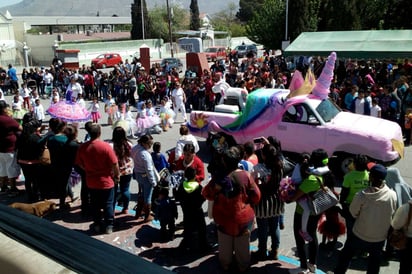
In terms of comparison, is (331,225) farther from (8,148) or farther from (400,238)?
(8,148)

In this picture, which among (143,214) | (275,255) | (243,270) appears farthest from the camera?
(143,214)

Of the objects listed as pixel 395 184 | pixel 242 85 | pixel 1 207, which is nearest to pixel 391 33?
pixel 242 85

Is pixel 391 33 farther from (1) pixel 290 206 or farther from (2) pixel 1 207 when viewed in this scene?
A: (2) pixel 1 207

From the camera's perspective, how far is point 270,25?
3816cm

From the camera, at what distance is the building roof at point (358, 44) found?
19.2m

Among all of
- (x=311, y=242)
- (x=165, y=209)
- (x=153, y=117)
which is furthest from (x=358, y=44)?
(x=311, y=242)

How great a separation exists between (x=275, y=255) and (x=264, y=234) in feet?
1.20

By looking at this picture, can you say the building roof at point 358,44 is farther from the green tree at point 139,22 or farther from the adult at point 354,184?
the green tree at point 139,22

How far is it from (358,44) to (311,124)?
42.0ft

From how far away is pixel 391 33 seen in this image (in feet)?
67.4

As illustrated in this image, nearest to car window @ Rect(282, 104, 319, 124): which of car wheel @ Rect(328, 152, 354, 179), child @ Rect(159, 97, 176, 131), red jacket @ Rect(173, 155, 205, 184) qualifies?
car wheel @ Rect(328, 152, 354, 179)

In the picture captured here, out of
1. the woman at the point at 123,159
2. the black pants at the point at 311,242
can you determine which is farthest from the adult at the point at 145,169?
the black pants at the point at 311,242

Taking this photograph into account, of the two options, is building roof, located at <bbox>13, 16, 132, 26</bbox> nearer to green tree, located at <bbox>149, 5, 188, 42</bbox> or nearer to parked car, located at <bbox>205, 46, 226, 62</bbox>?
green tree, located at <bbox>149, 5, 188, 42</bbox>

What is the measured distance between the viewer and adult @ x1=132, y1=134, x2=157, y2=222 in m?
6.88
